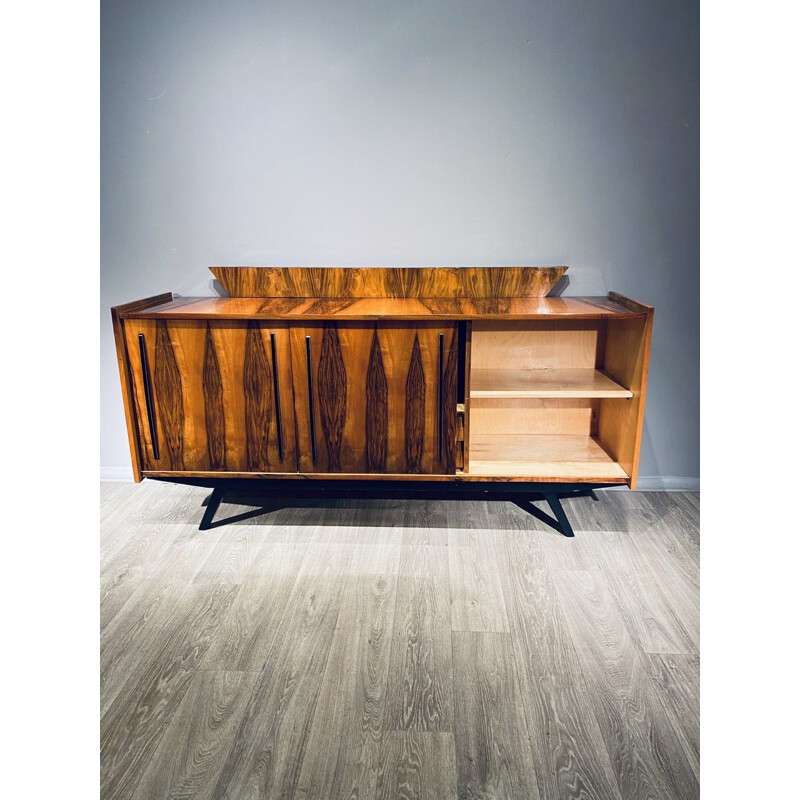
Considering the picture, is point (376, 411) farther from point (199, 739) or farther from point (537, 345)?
point (199, 739)

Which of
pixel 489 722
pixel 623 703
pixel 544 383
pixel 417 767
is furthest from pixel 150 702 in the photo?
pixel 544 383

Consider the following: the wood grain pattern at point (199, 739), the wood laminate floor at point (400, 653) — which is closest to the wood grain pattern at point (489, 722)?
the wood laminate floor at point (400, 653)

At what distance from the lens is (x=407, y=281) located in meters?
1.77

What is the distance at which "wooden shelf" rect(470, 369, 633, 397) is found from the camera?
62.2 inches

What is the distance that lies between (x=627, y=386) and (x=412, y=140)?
0.87 m

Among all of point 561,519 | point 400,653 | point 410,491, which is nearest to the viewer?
point 400,653

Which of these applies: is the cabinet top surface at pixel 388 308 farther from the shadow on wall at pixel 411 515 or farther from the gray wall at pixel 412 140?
the shadow on wall at pixel 411 515

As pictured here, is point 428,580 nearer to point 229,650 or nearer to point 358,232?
point 229,650

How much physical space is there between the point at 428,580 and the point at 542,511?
49cm

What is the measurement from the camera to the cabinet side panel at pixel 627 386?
1.50 meters

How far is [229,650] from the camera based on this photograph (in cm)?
125

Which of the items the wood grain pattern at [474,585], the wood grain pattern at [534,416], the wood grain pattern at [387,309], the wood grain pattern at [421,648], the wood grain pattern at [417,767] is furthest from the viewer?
the wood grain pattern at [534,416]

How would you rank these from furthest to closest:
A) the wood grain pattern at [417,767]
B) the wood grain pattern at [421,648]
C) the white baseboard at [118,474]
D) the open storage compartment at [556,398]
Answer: the white baseboard at [118,474], the open storage compartment at [556,398], the wood grain pattern at [421,648], the wood grain pattern at [417,767]
